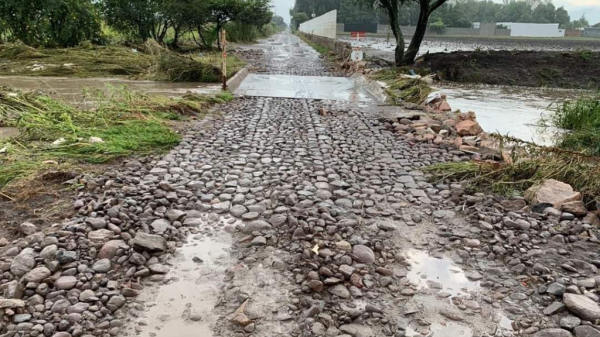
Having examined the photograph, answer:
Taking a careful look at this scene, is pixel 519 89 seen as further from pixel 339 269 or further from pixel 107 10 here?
pixel 107 10

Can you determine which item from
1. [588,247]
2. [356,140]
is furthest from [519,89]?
[588,247]

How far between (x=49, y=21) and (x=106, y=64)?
12.4 ft

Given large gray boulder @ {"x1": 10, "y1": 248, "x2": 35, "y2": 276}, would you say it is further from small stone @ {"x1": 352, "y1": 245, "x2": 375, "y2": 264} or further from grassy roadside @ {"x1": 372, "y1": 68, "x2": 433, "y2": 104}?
grassy roadside @ {"x1": 372, "y1": 68, "x2": 433, "y2": 104}

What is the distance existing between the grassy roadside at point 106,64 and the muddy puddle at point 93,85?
0.50 m

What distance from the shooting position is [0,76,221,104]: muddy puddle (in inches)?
352

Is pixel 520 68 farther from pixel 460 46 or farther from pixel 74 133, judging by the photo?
pixel 460 46

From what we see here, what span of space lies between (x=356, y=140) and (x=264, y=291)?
364cm

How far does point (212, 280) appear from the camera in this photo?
2686 millimetres

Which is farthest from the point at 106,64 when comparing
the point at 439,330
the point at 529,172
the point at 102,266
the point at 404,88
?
the point at 439,330

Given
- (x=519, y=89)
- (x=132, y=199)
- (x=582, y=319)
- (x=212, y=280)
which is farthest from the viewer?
(x=519, y=89)

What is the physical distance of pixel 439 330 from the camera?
89.4 inches

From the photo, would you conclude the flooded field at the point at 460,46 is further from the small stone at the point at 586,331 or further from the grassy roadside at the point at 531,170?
the small stone at the point at 586,331

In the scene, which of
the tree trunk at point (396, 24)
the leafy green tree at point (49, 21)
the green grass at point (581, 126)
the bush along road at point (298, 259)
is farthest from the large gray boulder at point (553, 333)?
the leafy green tree at point (49, 21)

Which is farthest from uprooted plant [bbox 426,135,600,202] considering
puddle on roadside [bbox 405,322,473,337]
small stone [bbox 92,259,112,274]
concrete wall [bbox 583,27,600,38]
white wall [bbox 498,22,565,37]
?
concrete wall [bbox 583,27,600,38]
